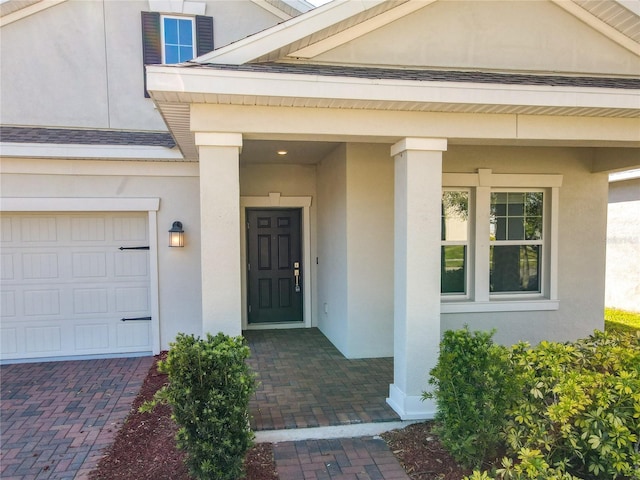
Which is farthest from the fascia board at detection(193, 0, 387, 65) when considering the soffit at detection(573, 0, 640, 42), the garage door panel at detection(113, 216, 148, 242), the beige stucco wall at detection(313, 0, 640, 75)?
the garage door panel at detection(113, 216, 148, 242)

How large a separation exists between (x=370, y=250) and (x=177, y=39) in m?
4.92

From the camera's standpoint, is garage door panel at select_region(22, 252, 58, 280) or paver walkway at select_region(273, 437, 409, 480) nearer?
paver walkway at select_region(273, 437, 409, 480)

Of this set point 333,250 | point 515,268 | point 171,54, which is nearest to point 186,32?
point 171,54

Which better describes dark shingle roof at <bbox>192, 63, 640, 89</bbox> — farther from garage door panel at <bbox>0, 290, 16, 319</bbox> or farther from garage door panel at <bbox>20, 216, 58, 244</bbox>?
garage door panel at <bbox>0, 290, 16, 319</bbox>

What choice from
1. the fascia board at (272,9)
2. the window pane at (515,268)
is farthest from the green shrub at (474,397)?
the fascia board at (272,9)

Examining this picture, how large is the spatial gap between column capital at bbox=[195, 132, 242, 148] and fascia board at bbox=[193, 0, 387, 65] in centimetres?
68

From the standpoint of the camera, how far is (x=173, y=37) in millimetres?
7180

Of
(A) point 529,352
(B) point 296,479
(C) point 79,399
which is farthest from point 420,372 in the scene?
(C) point 79,399

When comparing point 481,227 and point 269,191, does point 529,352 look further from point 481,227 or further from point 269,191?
point 269,191

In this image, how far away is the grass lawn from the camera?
324 inches

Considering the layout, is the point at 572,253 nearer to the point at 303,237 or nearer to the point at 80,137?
the point at 303,237

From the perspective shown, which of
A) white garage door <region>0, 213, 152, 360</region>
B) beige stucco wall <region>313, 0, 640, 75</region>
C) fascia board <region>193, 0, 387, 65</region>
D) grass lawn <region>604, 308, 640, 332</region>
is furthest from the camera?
grass lawn <region>604, 308, 640, 332</region>

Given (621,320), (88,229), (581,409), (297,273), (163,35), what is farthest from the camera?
(621,320)

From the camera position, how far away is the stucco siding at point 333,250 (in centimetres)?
616
